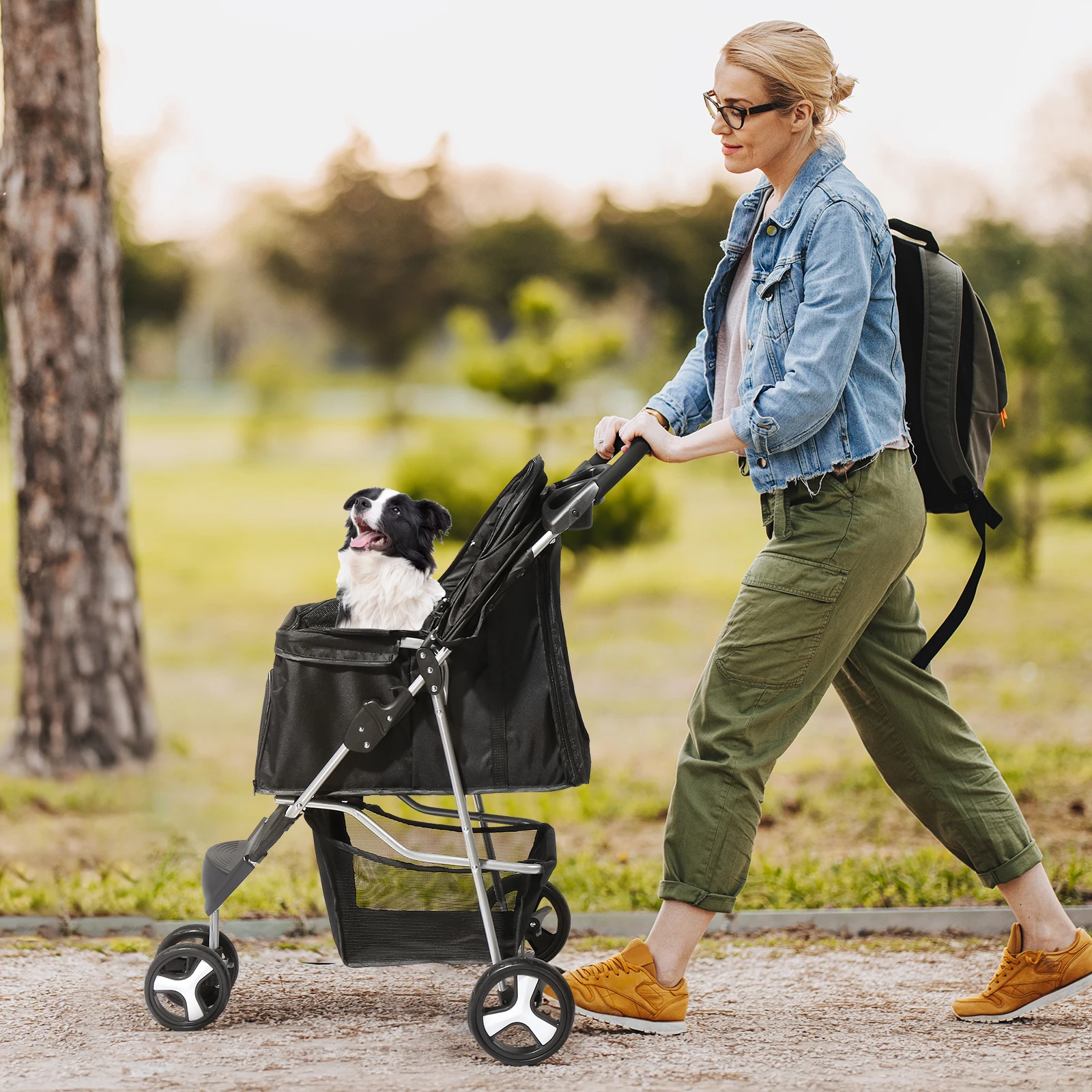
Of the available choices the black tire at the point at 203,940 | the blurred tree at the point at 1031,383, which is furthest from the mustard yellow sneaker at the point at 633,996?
the blurred tree at the point at 1031,383

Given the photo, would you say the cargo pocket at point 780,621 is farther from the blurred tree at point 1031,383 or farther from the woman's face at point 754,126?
the blurred tree at point 1031,383

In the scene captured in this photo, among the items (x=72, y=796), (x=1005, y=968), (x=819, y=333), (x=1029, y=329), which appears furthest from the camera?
(x=1029, y=329)

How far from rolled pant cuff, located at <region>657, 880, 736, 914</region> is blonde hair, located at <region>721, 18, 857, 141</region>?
4.81ft

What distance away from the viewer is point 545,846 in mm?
2480

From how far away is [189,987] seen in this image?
2.46m

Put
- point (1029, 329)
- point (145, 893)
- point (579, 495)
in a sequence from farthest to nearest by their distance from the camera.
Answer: point (1029, 329) → point (145, 893) → point (579, 495)

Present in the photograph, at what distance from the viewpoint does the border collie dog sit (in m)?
2.41

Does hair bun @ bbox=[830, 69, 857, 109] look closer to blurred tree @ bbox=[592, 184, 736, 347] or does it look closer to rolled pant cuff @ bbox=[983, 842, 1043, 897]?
rolled pant cuff @ bbox=[983, 842, 1043, 897]

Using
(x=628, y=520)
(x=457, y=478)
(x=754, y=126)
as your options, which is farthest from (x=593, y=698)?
(x=754, y=126)

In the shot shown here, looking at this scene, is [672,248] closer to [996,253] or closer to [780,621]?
[996,253]

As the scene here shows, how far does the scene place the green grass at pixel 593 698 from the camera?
3494 millimetres

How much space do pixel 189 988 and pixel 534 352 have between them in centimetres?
547

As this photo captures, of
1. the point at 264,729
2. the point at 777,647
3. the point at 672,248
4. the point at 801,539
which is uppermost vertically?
A: the point at 672,248

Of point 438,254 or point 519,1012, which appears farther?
point 438,254
